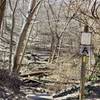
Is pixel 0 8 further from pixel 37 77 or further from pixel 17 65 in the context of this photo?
pixel 37 77

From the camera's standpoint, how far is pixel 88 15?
19.2 metres

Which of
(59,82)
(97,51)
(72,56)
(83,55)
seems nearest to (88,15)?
(97,51)

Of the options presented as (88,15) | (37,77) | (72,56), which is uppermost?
(88,15)

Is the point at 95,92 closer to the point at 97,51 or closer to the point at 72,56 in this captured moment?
the point at 97,51

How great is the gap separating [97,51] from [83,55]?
41.7ft

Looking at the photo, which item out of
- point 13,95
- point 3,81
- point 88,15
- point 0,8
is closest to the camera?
point 13,95

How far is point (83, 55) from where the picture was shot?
9.72 metres

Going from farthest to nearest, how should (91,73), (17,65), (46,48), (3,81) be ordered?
(46,48)
(17,65)
(91,73)
(3,81)

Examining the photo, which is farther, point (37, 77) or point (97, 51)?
point (37, 77)

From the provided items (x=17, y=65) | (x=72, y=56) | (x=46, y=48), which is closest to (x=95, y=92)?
(x=17, y=65)

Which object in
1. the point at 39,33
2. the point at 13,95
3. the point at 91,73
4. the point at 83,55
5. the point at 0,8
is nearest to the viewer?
the point at 83,55

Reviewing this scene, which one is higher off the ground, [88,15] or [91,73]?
[88,15]

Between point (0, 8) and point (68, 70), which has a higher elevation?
point (0, 8)

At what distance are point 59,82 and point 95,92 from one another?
7.23 m
